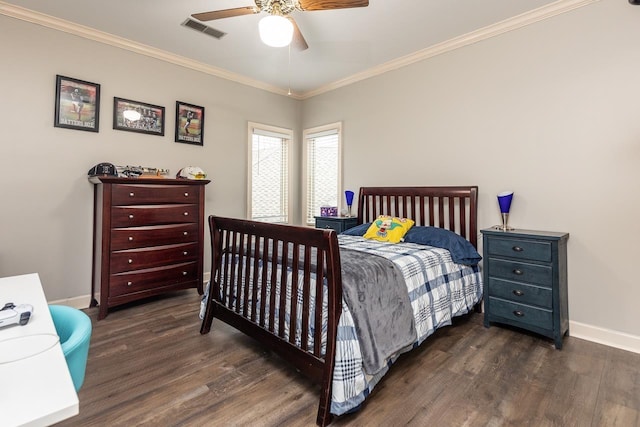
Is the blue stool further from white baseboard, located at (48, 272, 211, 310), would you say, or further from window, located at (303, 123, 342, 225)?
window, located at (303, 123, 342, 225)

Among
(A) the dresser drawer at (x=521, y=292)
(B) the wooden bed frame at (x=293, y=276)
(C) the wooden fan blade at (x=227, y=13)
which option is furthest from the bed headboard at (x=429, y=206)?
(C) the wooden fan blade at (x=227, y=13)

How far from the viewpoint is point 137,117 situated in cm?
351

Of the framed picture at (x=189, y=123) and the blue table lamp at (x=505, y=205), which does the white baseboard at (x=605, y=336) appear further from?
the framed picture at (x=189, y=123)

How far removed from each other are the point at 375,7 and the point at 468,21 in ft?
3.07

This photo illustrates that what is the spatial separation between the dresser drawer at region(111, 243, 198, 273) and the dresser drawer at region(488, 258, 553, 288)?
9.88 feet

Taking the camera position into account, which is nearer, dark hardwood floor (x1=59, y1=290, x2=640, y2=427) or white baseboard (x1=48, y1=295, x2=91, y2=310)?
dark hardwood floor (x1=59, y1=290, x2=640, y2=427)

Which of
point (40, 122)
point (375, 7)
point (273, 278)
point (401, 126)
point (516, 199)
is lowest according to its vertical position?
point (273, 278)

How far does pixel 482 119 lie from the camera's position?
3.15 metres

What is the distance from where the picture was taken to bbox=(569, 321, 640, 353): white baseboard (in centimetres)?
239

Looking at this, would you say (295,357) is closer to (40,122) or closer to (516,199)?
(516,199)

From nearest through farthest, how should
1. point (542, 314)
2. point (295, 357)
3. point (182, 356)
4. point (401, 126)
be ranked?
point (295, 357)
point (182, 356)
point (542, 314)
point (401, 126)

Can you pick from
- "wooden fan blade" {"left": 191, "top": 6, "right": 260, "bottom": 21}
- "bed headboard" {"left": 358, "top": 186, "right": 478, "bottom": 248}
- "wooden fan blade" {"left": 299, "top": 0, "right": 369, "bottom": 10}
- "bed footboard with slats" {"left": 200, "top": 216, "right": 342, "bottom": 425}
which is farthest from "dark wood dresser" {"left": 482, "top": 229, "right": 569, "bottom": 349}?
"wooden fan blade" {"left": 191, "top": 6, "right": 260, "bottom": 21}

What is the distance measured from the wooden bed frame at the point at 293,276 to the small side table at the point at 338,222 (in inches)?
39.1

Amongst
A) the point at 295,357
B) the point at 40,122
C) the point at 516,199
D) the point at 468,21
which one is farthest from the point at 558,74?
the point at 40,122
